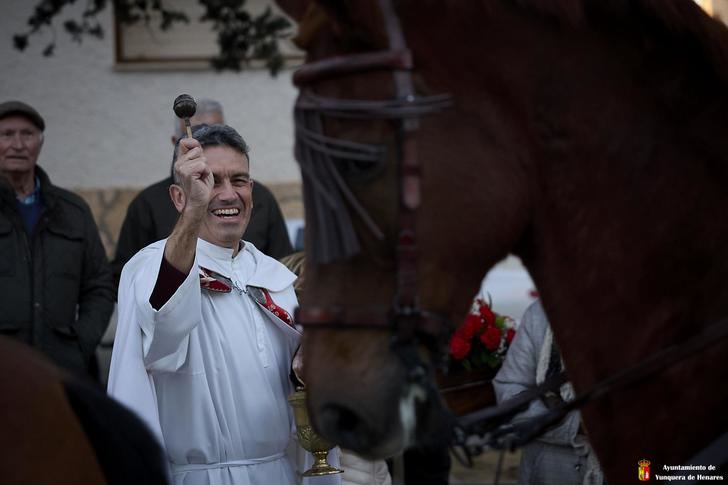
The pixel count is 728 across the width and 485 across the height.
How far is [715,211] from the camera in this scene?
2.18 meters

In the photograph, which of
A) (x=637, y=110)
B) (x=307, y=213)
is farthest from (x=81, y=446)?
(x=637, y=110)

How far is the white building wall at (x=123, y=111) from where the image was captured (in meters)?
10.7

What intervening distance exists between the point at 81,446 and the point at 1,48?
359 inches

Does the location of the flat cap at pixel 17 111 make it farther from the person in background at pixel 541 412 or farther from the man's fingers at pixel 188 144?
the person in background at pixel 541 412

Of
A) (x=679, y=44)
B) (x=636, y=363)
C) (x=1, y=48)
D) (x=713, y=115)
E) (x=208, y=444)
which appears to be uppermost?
(x=1, y=48)

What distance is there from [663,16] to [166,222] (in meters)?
3.91

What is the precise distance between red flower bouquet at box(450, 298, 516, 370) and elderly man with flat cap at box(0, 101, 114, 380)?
6.85 ft

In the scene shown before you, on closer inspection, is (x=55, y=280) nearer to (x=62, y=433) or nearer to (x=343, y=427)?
(x=62, y=433)

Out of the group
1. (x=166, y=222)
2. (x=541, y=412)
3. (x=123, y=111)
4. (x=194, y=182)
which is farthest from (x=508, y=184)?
(x=123, y=111)

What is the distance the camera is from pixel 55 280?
19.0 ft

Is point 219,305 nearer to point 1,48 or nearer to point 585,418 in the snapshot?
point 585,418

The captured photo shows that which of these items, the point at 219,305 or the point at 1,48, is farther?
the point at 1,48

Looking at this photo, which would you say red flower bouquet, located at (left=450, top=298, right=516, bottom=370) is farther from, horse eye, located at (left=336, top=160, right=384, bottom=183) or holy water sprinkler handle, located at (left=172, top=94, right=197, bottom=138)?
horse eye, located at (left=336, top=160, right=384, bottom=183)

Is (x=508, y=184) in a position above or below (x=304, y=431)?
above
